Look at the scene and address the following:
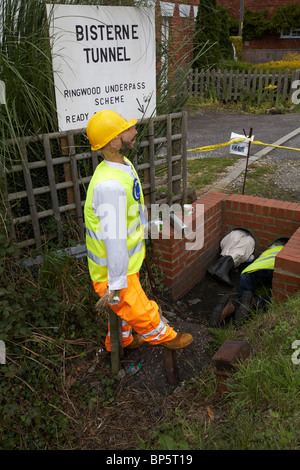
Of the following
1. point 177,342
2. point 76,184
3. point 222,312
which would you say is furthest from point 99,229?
point 222,312

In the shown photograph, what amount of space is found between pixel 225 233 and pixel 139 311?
275 centimetres

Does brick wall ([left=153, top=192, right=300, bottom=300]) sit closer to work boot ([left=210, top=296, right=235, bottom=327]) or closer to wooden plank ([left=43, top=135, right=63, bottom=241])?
work boot ([left=210, top=296, right=235, bottom=327])

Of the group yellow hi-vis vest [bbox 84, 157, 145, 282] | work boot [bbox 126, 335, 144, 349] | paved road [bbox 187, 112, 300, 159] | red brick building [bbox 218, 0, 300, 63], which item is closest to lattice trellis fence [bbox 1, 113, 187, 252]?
yellow hi-vis vest [bbox 84, 157, 145, 282]

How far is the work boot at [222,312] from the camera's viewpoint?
3.86 meters

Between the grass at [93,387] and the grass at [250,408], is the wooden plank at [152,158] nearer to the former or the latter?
the grass at [93,387]

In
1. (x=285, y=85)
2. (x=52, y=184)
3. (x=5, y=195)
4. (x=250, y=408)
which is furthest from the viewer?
(x=285, y=85)

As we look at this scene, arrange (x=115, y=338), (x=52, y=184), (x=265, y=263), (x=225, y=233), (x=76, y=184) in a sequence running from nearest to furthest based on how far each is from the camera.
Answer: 1. (x=115, y=338)
2. (x=52, y=184)
3. (x=76, y=184)
4. (x=265, y=263)
5. (x=225, y=233)

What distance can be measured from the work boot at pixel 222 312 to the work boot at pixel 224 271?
0.69 metres

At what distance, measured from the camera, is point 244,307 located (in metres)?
3.97

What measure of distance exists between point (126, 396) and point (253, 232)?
280cm

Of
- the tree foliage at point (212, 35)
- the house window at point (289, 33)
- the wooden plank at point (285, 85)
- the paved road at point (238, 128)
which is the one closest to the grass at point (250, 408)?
the paved road at point (238, 128)

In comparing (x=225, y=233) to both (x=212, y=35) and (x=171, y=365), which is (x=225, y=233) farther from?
(x=212, y=35)
